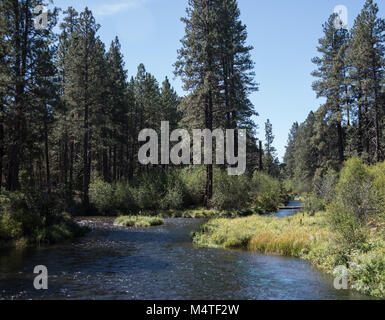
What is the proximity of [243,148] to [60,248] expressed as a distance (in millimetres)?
26833

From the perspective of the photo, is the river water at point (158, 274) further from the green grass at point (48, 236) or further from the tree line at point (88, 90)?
the tree line at point (88, 90)

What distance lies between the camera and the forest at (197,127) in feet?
48.8

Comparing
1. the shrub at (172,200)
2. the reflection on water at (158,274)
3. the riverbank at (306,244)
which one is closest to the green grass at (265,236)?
the riverbank at (306,244)

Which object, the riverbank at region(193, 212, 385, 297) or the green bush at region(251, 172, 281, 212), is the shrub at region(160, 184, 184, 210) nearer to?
the green bush at region(251, 172, 281, 212)

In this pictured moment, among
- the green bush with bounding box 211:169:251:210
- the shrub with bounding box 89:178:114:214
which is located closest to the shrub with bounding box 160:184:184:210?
the green bush with bounding box 211:169:251:210

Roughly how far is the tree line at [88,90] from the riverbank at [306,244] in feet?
34.1

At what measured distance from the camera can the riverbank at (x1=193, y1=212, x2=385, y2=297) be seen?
9.70m

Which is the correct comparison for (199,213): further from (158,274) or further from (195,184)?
(158,274)

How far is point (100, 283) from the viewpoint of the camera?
10.6 m

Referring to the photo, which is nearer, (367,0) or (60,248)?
(60,248)

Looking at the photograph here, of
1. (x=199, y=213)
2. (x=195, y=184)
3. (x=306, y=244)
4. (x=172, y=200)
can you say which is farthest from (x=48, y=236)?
(x=195, y=184)

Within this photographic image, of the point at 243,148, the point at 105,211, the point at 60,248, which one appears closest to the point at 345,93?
the point at 243,148
